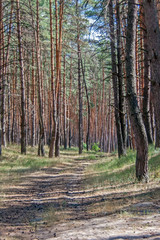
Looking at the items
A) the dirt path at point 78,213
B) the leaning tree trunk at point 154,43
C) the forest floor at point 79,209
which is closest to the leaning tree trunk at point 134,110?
the forest floor at point 79,209

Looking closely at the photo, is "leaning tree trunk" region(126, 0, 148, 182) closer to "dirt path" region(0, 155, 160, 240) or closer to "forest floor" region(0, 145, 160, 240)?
"forest floor" region(0, 145, 160, 240)

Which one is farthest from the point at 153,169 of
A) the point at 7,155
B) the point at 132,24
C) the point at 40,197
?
the point at 7,155

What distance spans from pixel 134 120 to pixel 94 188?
7.61 ft

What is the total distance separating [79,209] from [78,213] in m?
0.35

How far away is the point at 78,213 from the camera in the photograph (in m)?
5.55

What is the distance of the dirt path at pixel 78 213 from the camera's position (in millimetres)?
4008

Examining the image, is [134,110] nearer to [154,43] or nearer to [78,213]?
[154,43]

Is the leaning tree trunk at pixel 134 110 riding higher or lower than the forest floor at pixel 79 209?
higher

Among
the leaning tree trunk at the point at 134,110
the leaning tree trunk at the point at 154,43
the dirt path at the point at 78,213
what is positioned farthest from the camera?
the leaning tree trunk at the point at 134,110

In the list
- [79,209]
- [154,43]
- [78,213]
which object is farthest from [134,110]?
[78,213]

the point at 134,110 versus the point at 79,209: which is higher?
the point at 134,110

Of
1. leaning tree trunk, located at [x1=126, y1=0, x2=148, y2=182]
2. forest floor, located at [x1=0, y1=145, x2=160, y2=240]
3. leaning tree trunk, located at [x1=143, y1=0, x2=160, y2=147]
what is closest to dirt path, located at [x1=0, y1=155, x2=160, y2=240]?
forest floor, located at [x1=0, y1=145, x2=160, y2=240]

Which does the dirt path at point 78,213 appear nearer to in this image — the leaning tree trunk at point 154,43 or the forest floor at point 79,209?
the forest floor at point 79,209

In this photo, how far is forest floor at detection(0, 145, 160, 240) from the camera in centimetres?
406
